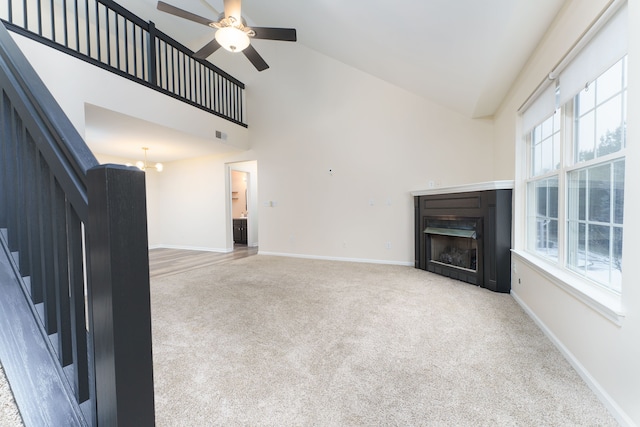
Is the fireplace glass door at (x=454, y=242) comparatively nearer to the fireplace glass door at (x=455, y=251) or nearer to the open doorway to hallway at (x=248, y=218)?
the fireplace glass door at (x=455, y=251)

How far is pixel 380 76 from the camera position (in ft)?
14.8

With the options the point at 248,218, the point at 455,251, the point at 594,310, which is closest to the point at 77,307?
the point at 594,310

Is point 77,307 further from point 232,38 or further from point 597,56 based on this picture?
point 597,56

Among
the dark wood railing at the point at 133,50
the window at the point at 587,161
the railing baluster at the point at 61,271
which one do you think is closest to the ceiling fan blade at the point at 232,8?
the dark wood railing at the point at 133,50

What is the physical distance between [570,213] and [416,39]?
2.20 m

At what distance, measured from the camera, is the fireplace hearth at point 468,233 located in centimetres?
317

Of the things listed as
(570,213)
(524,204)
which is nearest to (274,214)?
(524,204)

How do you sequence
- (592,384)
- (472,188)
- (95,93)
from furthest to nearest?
1. (472,188)
2. (95,93)
3. (592,384)

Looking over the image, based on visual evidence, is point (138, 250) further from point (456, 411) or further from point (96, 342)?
point (456, 411)

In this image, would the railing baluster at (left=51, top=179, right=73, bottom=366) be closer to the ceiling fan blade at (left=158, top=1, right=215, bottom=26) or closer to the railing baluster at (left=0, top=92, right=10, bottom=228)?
the railing baluster at (left=0, top=92, right=10, bottom=228)

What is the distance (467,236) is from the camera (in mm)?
3527

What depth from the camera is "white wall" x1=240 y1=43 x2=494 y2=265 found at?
172 inches

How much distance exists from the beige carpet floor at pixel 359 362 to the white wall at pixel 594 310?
0.11m

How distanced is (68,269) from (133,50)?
14.1ft
